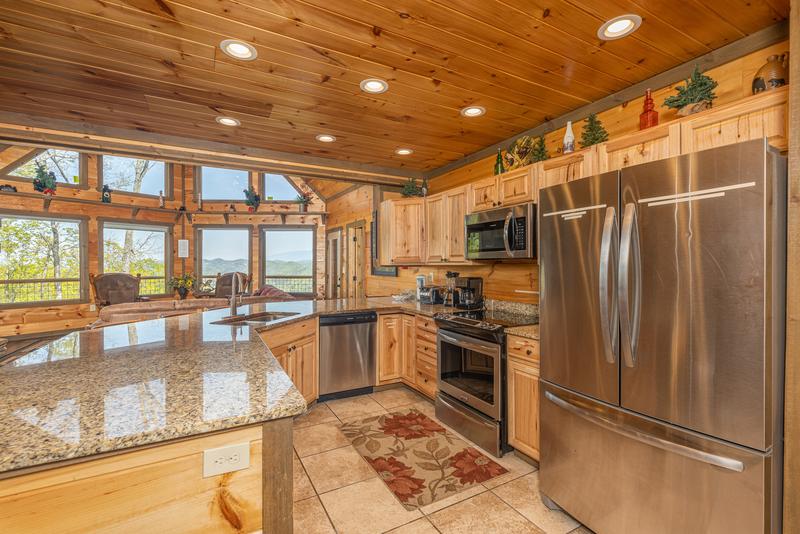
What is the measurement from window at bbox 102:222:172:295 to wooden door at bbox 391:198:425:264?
6.15m

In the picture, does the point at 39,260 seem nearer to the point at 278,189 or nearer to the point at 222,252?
the point at 222,252

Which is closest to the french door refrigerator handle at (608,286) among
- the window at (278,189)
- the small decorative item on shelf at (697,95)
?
the small decorative item on shelf at (697,95)

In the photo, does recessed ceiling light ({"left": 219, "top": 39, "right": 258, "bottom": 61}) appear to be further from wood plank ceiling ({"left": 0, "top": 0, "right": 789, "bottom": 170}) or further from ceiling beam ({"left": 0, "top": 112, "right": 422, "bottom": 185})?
ceiling beam ({"left": 0, "top": 112, "right": 422, "bottom": 185})

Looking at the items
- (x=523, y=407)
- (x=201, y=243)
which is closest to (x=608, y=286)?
(x=523, y=407)

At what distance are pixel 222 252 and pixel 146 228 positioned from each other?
154 centimetres

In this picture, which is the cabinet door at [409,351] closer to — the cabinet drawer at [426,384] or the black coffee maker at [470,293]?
the cabinet drawer at [426,384]

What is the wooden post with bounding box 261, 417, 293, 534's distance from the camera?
3.33ft

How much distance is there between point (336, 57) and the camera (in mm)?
2215

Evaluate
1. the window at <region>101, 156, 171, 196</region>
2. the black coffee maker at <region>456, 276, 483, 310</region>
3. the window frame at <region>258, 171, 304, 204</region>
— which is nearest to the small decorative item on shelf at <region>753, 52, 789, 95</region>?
the black coffee maker at <region>456, 276, 483, 310</region>

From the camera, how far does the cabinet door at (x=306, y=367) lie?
10.2ft

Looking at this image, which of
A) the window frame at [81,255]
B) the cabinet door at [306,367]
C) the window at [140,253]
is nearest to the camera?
the cabinet door at [306,367]

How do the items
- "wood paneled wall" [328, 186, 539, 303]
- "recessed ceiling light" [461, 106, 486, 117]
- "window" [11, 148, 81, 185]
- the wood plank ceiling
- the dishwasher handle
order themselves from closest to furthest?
1. the wood plank ceiling
2. "recessed ceiling light" [461, 106, 486, 117]
3. "wood paneled wall" [328, 186, 539, 303]
4. the dishwasher handle
5. "window" [11, 148, 81, 185]

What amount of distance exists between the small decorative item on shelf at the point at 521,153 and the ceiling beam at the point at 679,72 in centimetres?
33

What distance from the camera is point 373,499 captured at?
6.95 feet
